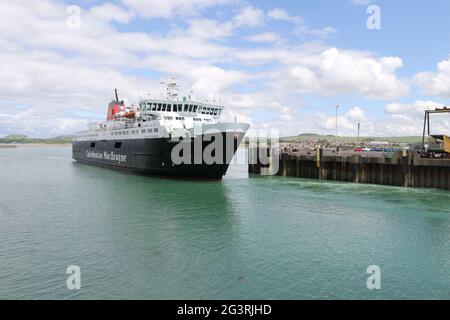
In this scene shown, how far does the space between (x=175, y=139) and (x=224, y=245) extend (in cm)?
1991

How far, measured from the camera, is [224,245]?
15.8 m

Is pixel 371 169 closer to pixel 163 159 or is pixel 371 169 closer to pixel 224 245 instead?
pixel 163 159

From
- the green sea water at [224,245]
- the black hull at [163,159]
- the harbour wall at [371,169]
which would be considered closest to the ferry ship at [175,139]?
the black hull at [163,159]

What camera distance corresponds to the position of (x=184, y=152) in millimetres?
34156

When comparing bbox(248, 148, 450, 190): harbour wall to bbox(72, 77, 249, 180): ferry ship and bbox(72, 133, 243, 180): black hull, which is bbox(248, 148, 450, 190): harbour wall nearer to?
bbox(72, 77, 249, 180): ferry ship

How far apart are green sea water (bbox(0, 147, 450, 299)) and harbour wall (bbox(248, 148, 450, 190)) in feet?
12.8

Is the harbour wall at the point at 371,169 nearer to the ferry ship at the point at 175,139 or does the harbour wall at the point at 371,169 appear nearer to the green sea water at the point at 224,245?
the green sea water at the point at 224,245

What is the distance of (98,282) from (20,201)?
19.0 meters

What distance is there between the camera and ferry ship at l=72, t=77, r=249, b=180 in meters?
33.1

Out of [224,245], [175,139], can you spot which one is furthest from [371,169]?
[224,245]

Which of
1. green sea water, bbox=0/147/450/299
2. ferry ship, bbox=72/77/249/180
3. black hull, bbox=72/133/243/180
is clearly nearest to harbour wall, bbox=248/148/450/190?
green sea water, bbox=0/147/450/299
